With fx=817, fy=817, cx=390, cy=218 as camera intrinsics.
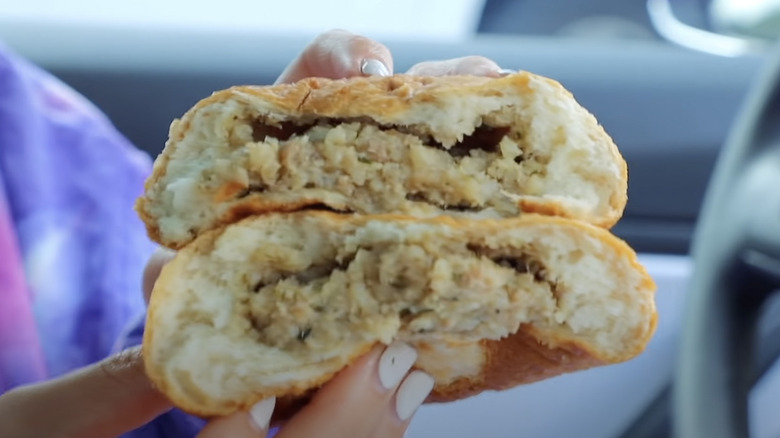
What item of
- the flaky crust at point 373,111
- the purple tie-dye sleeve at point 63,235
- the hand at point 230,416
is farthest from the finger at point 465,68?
the purple tie-dye sleeve at point 63,235

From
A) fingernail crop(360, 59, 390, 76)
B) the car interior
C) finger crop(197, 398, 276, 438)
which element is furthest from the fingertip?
the car interior

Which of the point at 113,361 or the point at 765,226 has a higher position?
the point at 765,226

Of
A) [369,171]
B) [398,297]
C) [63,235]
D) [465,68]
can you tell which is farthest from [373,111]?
[63,235]

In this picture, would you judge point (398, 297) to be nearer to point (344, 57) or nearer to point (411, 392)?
point (411, 392)

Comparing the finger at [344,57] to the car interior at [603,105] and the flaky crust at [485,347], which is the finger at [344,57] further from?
the car interior at [603,105]

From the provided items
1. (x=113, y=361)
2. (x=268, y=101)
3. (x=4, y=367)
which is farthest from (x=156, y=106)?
(x=268, y=101)

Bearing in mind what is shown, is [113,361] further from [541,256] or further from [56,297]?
[56,297]

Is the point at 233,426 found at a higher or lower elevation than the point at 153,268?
higher
